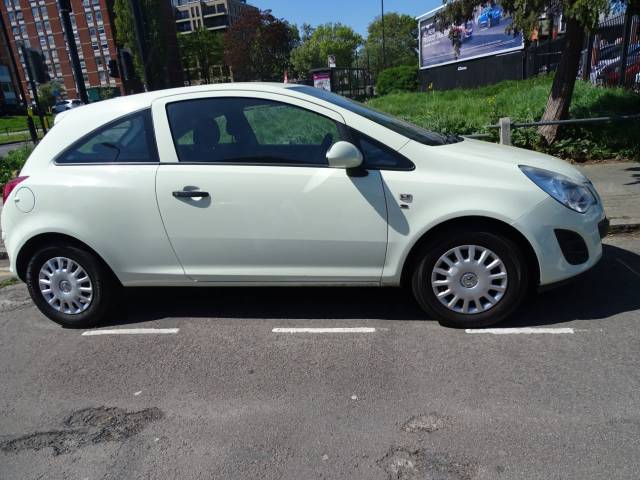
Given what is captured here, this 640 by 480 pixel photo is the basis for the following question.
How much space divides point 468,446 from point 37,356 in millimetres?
3137

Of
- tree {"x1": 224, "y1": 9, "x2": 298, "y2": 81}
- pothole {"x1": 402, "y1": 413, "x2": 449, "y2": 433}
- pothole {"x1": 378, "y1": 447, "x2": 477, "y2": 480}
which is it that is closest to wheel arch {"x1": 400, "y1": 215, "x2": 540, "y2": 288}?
pothole {"x1": 402, "y1": 413, "x2": 449, "y2": 433}

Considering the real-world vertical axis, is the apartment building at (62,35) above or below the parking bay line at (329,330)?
above

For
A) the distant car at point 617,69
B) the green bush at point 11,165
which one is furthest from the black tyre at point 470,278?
the green bush at point 11,165

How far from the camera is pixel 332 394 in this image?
3080 millimetres

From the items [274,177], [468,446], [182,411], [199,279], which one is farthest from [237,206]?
[468,446]

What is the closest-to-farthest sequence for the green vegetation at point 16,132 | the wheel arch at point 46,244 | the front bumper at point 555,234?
the front bumper at point 555,234, the wheel arch at point 46,244, the green vegetation at point 16,132

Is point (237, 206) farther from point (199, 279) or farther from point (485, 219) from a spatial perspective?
point (485, 219)

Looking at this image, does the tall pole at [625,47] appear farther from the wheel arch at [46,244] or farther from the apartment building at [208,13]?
the apartment building at [208,13]

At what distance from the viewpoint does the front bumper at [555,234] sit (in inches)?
134

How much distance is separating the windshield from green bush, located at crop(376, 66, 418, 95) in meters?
27.6

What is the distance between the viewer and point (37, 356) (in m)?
3.91

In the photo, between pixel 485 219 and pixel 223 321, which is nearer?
pixel 485 219

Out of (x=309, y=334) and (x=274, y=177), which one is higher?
(x=274, y=177)

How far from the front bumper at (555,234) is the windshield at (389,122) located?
88cm
